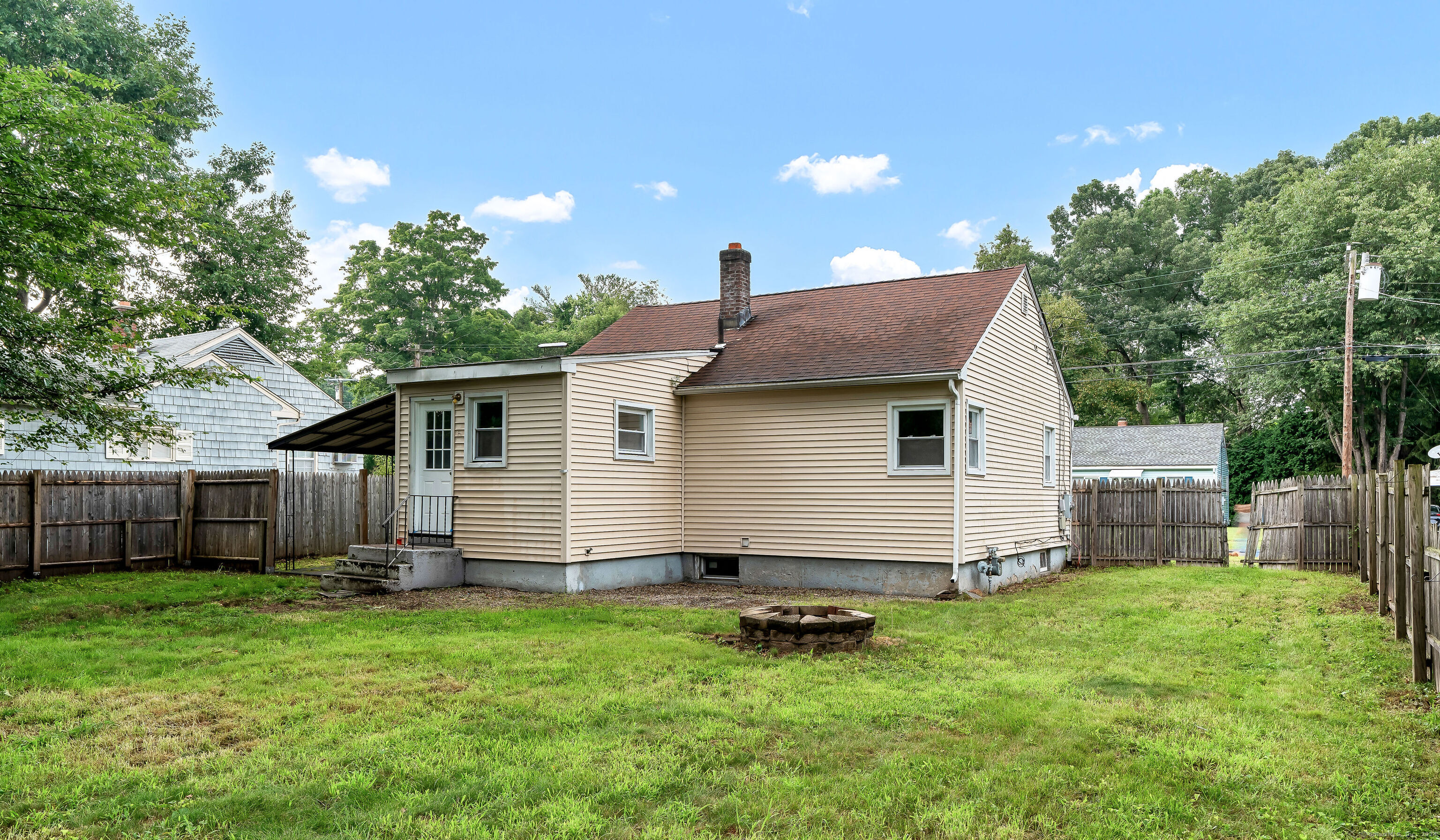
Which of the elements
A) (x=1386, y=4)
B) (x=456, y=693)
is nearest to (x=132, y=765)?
(x=456, y=693)

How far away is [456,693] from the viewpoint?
666cm

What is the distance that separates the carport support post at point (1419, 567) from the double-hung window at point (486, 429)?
35.0 feet

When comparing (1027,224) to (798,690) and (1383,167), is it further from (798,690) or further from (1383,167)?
(798,690)

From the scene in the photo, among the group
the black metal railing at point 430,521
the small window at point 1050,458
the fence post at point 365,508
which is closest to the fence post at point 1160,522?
the small window at point 1050,458

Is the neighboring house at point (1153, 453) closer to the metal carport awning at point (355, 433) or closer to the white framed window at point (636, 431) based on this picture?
the white framed window at point (636, 431)

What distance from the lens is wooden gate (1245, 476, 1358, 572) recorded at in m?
16.7

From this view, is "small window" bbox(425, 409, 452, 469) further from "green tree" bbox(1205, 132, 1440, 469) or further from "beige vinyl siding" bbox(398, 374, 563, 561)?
"green tree" bbox(1205, 132, 1440, 469)

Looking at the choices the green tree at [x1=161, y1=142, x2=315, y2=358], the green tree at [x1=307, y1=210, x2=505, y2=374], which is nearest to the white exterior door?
the green tree at [x1=161, y1=142, x2=315, y2=358]

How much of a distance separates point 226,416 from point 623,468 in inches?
552

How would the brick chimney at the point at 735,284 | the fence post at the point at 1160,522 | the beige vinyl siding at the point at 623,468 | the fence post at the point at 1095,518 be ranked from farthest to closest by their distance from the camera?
the fence post at the point at 1095,518 → the fence post at the point at 1160,522 → the brick chimney at the point at 735,284 → the beige vinyl siding at the point at 623,468

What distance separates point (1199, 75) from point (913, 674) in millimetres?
29179

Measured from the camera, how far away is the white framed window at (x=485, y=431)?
1348 centimetres

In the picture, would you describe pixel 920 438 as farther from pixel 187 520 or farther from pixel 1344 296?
pixel 1344 296

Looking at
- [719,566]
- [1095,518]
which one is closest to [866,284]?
[719,566]
